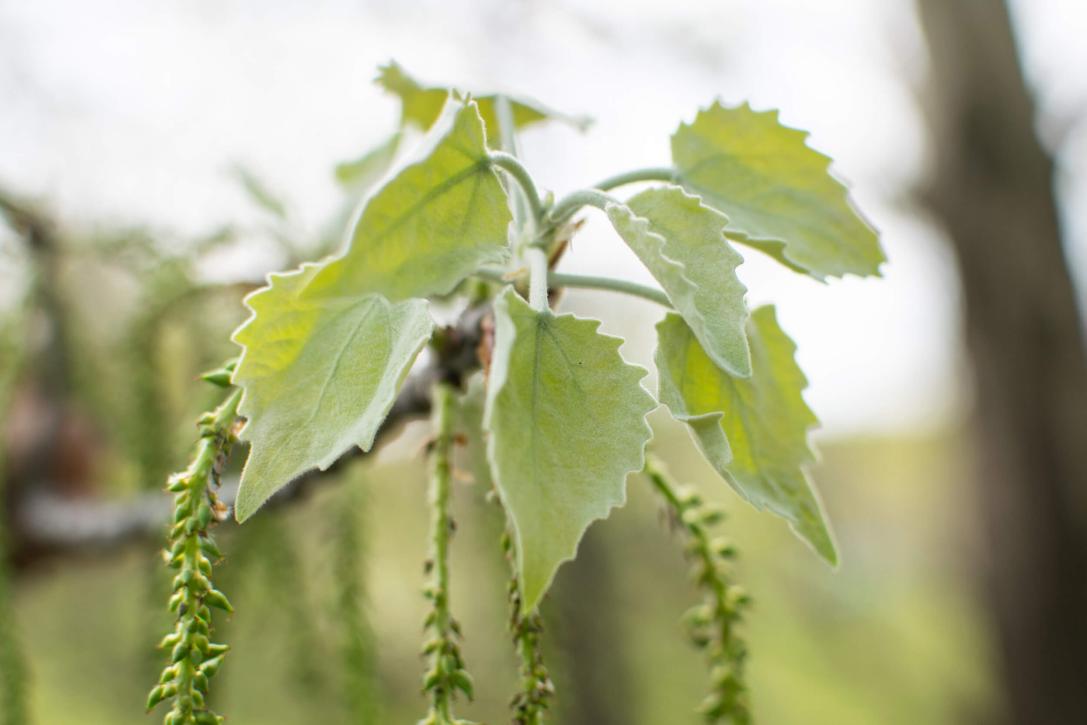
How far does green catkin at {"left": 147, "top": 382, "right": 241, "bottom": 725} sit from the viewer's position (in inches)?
14.5

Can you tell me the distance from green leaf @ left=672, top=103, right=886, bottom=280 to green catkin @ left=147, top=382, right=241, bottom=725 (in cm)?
34

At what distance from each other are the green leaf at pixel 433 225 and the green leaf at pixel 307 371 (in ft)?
0.09

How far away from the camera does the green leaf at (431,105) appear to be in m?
0.64

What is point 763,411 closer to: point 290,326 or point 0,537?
point 290,326

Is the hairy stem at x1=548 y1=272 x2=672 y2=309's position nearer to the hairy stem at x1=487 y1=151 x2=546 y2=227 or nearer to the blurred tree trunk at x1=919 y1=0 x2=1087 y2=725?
the hairy stem at x1=487 y1=151 x2=546 y2=227

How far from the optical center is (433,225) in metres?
0.38

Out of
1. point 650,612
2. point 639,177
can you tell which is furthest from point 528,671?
point 650,612

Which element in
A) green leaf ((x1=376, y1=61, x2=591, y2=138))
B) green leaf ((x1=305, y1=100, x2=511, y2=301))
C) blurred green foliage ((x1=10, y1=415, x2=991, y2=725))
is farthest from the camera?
blurred green foliage ((x1=10, y1=415, x2=991, y2=725))

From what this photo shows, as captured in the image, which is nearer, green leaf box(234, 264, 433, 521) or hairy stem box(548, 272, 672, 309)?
green leaf box(234, 264, 433, 521)

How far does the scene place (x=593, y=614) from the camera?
258cm

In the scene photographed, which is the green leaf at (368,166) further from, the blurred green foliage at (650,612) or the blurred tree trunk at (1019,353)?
the blurred tree trunk at (1019,353)

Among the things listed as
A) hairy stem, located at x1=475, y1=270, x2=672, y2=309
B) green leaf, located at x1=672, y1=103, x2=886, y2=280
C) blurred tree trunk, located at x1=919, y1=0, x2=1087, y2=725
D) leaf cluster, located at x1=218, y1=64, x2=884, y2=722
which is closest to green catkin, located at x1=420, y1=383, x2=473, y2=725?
leaf cluster, located at x1=218, y1=64, x2=884, y2=722

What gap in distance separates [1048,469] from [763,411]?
224cm

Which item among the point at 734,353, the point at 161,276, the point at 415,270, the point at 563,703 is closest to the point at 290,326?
the point at 415,270
